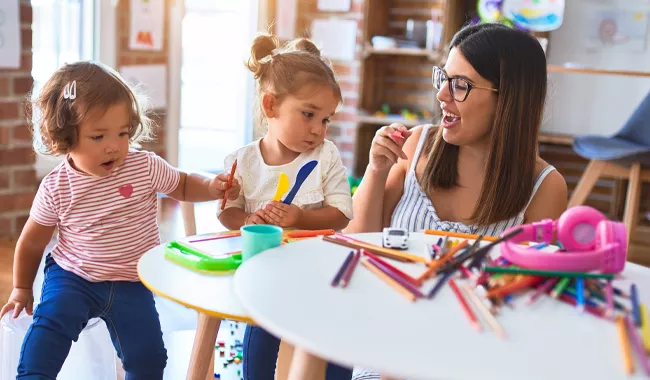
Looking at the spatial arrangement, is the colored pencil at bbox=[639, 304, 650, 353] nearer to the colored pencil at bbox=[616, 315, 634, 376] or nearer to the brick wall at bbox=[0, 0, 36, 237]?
the colored pencil at bbox=[616, 315, 634, 376]

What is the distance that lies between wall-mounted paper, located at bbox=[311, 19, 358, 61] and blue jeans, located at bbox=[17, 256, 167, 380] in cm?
305

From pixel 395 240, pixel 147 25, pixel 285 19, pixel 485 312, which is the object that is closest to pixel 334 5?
pixel 285 19

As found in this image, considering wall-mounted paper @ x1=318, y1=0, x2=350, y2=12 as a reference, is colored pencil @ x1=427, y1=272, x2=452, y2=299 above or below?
below

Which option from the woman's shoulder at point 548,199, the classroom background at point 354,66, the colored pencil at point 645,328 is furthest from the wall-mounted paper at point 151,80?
the colored pencil at point 645,328

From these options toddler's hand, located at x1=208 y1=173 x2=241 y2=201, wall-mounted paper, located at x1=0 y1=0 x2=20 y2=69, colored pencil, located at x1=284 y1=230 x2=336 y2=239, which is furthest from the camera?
wall-mounted paper, located at x1=0 y1=0 x2=20 y2=69

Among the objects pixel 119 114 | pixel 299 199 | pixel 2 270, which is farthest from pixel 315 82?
pixel 2 270

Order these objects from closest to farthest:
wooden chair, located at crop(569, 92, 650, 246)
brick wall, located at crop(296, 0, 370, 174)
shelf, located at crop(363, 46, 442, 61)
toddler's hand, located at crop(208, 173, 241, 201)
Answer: toddler's hand, located at crop(208, 173, 241, 201)
wooden chair, located at crop(569, 92, 650, 246)
shelf, located at crop(363, 46, 442, 61)
brick wall, located at crop(296, 0, 370, 174)

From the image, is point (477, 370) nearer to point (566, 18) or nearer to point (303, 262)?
point (303, 262)

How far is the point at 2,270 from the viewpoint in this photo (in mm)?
2660

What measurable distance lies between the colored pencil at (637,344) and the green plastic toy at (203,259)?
57 cm

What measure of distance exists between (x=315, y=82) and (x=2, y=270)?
1608 millimetres

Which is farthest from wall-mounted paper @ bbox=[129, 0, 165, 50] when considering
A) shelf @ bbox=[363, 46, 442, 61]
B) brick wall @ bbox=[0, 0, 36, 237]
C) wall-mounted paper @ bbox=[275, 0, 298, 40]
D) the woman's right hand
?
the woman's right hand

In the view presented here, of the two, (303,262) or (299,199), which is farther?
(299,199)

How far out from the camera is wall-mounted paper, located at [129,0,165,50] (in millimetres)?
3627
